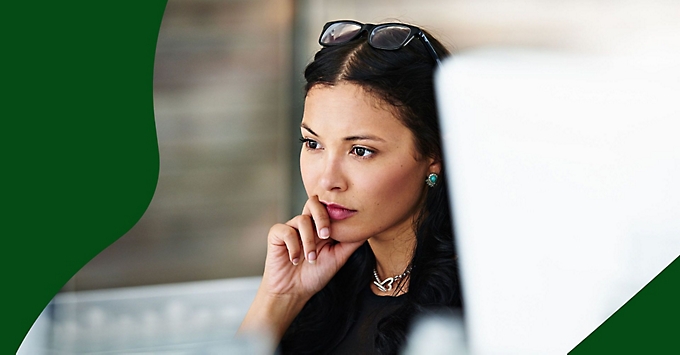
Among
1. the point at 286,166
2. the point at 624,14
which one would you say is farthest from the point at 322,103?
the point at 624,14

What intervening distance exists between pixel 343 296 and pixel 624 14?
2.33ft

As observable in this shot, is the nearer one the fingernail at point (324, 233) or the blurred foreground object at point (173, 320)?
the fingernail at point (324, 233)

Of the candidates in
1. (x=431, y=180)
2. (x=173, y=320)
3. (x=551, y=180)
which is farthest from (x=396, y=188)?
(x=173, y=320)

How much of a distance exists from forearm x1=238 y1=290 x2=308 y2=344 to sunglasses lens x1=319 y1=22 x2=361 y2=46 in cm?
47

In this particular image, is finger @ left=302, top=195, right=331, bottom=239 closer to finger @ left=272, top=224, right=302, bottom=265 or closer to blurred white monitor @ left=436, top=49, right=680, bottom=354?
finger @ left=272, top=224, right=302, bottom=265

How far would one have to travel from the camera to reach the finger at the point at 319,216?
170cm

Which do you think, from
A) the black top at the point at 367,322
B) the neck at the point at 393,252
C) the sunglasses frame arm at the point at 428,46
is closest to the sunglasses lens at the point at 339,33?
the sunglasses frame arm at the point at 428,46

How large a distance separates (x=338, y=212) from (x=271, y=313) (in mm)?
251

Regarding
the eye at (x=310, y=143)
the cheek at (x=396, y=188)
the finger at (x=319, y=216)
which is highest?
the eye at (x=310, y=143)

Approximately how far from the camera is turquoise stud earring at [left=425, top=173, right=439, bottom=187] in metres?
1.69

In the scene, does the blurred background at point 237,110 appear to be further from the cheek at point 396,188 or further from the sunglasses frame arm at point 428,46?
the cheek at point 396,188

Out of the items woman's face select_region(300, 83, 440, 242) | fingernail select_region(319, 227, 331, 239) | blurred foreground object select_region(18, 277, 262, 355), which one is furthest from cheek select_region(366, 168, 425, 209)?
blurred foreground object select_region(18, 277, 262, 355)

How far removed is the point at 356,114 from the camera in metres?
1.64

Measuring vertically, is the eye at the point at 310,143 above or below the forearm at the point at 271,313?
above
